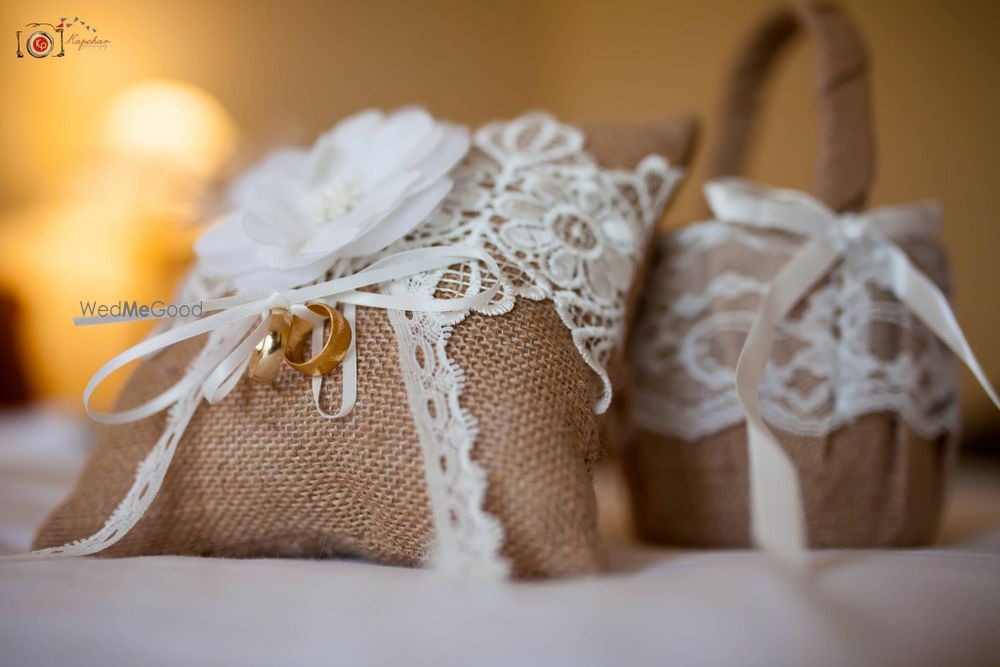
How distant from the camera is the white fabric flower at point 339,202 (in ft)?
1.58

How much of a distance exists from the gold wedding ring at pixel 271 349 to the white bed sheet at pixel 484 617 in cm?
12

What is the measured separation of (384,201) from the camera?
491 mm

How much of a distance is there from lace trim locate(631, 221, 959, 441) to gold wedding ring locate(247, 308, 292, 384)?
1.22 feet

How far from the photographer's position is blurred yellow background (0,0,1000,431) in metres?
0.64

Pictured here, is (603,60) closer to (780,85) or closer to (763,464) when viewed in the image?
(780,85)

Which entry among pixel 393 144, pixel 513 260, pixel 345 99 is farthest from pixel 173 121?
pixel 513 260

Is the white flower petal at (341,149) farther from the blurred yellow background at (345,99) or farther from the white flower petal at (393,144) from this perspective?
the blurred yellow background at (345,99)

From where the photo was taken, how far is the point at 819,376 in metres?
0.63

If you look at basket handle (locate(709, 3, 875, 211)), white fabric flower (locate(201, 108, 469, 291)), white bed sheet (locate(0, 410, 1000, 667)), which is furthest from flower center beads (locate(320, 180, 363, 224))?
basket handle (locate(709, 3, 875, 211))

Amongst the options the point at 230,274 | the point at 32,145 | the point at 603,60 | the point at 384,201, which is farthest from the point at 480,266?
the point at 603,60

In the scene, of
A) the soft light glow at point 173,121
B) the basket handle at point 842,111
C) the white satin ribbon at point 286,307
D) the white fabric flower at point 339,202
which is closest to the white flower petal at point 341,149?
the white fabric flower at point 339,202

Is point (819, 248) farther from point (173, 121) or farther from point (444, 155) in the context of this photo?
point (173, 121)

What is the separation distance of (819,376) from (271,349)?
473 millimetres

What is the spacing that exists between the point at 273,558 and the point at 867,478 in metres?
0.51
